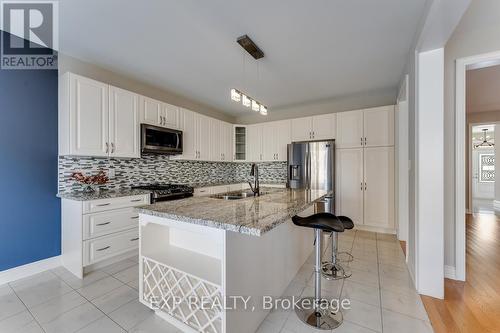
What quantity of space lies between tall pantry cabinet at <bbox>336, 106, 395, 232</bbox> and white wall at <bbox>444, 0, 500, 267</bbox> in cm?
136

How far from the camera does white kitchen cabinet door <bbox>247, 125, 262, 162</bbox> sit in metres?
4.70

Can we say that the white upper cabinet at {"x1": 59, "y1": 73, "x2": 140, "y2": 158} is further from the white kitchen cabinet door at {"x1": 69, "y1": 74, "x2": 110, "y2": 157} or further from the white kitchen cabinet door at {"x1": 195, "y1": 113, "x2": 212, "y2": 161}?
the white kitchen cabinet door at {"x1": 195, "y1": 113, "x2": 212, "y2": 161}

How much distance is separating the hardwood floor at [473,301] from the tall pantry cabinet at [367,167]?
1091 millimetres

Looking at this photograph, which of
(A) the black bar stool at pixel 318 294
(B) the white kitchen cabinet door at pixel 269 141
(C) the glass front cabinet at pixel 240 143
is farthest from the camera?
(C) the glass front cabinet at pixel 240 143

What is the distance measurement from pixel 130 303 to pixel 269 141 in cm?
358

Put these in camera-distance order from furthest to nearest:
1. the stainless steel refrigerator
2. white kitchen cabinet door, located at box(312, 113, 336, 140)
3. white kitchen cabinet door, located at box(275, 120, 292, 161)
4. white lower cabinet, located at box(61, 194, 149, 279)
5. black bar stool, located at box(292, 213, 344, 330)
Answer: white kitchen cabinet door, located at box(275, 120, 292, 161) → white kitchen cabinet door, located at box(312, 113, 336, 140) → the stainless steel refrigerator → white lower cabinet, located at box(61, 194, 149, 279) → black bar stool, located at box(292, 213, 344, 330)

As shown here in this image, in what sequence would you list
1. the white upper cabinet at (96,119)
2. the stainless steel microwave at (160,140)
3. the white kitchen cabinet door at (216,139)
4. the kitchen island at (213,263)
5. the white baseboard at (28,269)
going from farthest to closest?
the white kitchen cabinet door at (216,139) → the stainless steel microwave at (160,140) → the white upper cabinet at (96,119) → the white baseboard at (28,269) → the kitchen island at (213,263)

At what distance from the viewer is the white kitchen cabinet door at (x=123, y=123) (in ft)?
8.76

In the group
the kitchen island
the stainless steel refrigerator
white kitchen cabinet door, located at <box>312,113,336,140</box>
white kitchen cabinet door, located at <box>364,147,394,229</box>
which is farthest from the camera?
white kitchen cabinet door, located at <box>312,113,336,140</box>

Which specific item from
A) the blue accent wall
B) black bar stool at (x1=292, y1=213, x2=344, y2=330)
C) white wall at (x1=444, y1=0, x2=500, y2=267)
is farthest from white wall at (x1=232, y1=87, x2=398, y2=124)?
the blue accent wall

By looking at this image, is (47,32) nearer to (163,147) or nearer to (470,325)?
(163,147)

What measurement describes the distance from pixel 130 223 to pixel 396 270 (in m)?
3.12

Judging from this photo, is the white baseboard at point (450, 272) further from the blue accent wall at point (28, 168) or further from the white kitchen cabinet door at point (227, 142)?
the blue accent wall at point (28, 168)

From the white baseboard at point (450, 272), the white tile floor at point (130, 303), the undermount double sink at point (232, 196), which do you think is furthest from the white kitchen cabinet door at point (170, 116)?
the white baseboard at point (450, 272)
